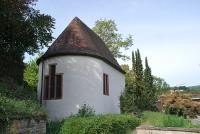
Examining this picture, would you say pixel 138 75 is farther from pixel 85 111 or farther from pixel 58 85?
pixel 85 111

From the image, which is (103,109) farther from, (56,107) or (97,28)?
(97,28)

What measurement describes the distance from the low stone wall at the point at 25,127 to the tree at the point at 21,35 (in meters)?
6.87

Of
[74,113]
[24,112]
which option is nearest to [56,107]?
[74,113]

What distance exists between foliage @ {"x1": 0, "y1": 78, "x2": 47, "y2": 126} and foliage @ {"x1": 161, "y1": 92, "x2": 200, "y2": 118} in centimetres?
1346

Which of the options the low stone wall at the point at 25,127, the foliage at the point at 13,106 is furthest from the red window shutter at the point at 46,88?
the low stone wall at the point at 25,127

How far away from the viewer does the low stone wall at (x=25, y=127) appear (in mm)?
13535

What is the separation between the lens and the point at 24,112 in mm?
15133

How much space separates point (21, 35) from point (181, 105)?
15.1 metres

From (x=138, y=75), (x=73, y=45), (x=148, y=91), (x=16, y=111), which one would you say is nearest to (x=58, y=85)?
(x=73, y=45)

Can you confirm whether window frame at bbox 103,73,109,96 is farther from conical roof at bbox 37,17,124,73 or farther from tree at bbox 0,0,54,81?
tree at bbox 0,0,54,81

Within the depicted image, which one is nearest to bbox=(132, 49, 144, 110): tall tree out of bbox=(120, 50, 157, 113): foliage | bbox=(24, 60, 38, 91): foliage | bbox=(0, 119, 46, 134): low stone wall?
bbox=(120, 50, 157, 113): foliage

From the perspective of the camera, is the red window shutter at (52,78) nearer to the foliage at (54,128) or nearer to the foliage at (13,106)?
the foliage at (13,106)

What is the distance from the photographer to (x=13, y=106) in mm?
14773

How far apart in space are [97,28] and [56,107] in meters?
28.8
